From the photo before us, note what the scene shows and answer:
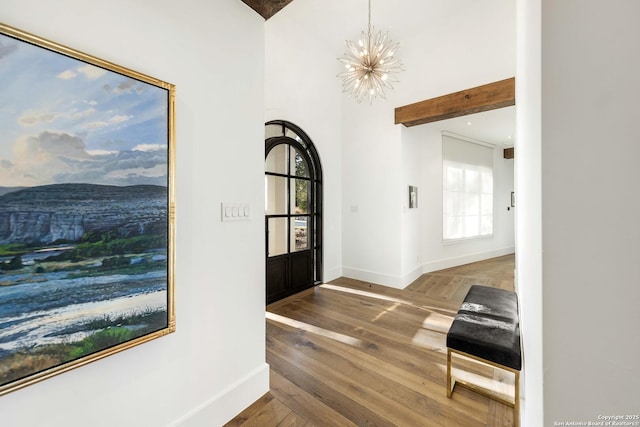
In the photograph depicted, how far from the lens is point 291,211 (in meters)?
3.78

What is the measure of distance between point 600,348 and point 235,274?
1.56 m

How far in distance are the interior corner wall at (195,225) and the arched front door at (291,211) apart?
167cm

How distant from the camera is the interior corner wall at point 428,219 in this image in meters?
4.26

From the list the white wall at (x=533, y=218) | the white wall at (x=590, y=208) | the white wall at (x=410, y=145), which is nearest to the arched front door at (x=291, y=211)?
the white wall at (x=410, y=145)

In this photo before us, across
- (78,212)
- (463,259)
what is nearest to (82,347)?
(78,212)

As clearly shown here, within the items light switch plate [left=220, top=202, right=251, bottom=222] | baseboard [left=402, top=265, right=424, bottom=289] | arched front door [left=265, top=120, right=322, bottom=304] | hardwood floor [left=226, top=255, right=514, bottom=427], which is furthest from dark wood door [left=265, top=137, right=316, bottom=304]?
light switch plate [left=220, top=202, right=251, bottom=222]

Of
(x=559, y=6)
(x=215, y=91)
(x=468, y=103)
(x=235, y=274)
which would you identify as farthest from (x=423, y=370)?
(x=468, y=103)

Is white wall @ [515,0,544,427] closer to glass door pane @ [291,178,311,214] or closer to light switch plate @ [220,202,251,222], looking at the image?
light switch plate @ [220,202,251,222]

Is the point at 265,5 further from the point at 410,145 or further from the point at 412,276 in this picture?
the point at 412,276

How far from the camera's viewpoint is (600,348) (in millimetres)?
409

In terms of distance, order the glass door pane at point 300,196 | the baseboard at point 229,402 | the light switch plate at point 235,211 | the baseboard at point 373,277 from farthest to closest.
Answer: the baseboard at point 373,277
the glass door pane at point 300,196
the light switch plate at point 235,211
the baseboard at point 229,402

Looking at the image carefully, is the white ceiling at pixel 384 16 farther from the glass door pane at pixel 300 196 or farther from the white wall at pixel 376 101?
the glass door pane at pixel 300 196

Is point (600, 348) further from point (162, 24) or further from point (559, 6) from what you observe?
point (162, 24)

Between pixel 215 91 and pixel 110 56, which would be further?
pixel 215 91
